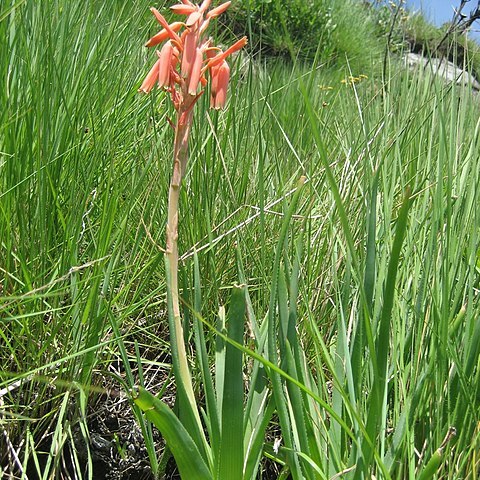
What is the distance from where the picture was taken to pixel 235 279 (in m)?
0.97

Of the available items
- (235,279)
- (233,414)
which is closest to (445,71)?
→ (235,279)

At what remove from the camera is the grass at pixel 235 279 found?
1.90 ft

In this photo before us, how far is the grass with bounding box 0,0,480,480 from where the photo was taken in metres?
0.58

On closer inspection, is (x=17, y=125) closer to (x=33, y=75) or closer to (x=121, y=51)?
(x=33, y=75)

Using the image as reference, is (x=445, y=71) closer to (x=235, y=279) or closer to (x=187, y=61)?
(x=235, y=279)

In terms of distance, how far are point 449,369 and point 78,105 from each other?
58 centimetres

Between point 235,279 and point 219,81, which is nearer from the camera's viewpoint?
point 219,81

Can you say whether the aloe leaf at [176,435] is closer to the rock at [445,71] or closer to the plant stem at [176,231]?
the plant stem at [176,231]

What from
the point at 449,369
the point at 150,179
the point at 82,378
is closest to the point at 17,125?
the point at 150,179

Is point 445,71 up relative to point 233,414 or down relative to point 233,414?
up

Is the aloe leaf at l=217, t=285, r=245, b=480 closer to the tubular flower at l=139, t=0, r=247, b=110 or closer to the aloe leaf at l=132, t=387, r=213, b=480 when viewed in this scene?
the aloe leaf at l=132, t=387, r=213, b=480

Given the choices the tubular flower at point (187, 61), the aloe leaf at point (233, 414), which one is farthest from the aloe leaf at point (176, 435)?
the tubular flower at point (187, 61)

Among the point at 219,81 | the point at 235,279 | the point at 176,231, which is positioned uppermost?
the point at 219,81

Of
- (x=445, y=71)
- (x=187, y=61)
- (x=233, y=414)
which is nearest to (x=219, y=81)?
(x=187, y=61)
